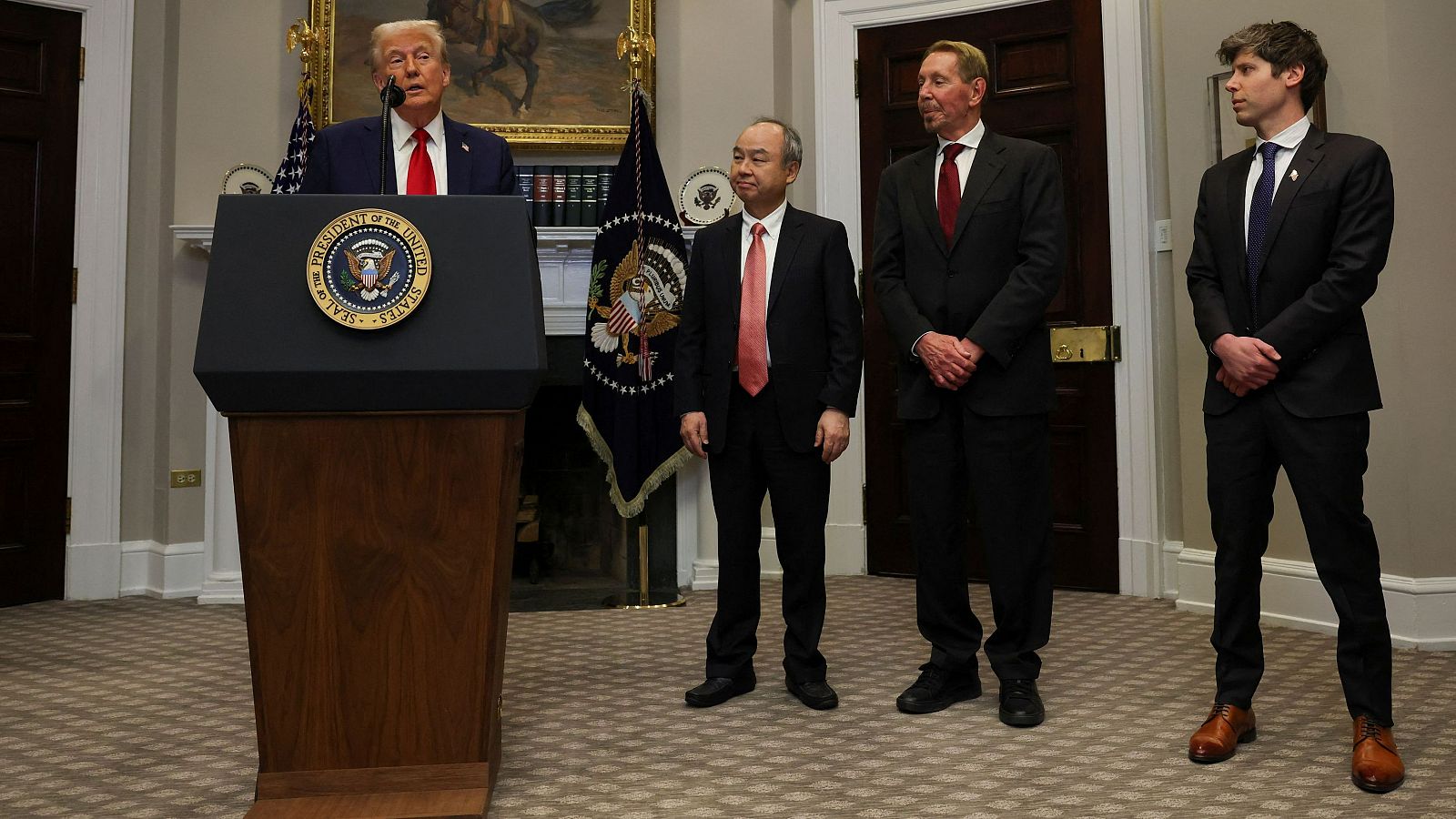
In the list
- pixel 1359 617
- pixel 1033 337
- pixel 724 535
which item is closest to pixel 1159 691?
pixel 1359 617

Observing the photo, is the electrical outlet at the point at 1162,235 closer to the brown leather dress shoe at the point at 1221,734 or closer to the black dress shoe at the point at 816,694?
the brown leather dress shoe at the point at 1221,734

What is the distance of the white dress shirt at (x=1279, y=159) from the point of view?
2494 millimetres

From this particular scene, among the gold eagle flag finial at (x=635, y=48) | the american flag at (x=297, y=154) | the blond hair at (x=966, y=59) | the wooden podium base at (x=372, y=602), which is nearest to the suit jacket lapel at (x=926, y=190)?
the blond hair at (x=966, y=59)

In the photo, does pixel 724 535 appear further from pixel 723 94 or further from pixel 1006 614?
pixel 723 94

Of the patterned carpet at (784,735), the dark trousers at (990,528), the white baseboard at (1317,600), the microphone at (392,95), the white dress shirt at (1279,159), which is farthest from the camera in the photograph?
the white baseboard at (1317,600)

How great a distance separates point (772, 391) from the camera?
299 centimetres

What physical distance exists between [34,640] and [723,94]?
3.58 metres

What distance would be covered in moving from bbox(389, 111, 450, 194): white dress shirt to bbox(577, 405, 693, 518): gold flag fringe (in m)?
2.30

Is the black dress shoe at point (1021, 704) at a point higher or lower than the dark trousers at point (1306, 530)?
lower

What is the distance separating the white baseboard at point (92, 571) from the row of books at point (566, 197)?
2.42 m

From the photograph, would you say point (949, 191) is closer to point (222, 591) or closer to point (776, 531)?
point (776, 531)

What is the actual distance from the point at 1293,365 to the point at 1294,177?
0.41 metres

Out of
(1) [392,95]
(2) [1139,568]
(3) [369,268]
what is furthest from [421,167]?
(2) [1139,568]

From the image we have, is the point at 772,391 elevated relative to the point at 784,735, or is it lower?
elevated
